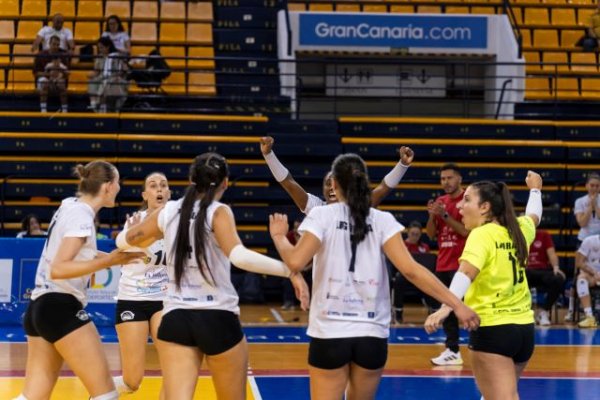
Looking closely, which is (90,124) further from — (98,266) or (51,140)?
(98,266)

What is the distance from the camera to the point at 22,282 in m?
14.5

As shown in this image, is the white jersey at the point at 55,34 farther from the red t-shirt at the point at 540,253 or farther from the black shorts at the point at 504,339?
the black shorts at the point at 504,339

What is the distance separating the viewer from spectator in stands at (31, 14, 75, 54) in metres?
18.7

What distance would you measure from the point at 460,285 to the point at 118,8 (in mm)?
15812

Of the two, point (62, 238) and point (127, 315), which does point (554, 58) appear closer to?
point (127, 315)

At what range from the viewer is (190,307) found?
580cm

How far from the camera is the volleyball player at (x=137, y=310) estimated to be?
25.9ft

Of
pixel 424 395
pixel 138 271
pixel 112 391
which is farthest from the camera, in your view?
pixel 424 395

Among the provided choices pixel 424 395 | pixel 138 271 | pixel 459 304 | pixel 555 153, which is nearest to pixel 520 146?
pixel 555 153

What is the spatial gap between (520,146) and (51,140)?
26.6 feet

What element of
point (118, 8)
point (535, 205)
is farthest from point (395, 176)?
point (118, 8)

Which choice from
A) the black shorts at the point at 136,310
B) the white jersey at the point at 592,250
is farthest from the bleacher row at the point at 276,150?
the black shorts at the point at 136,310

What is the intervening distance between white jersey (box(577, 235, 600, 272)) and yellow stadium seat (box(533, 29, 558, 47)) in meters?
7.00

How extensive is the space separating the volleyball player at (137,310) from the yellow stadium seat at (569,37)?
1495 cm
